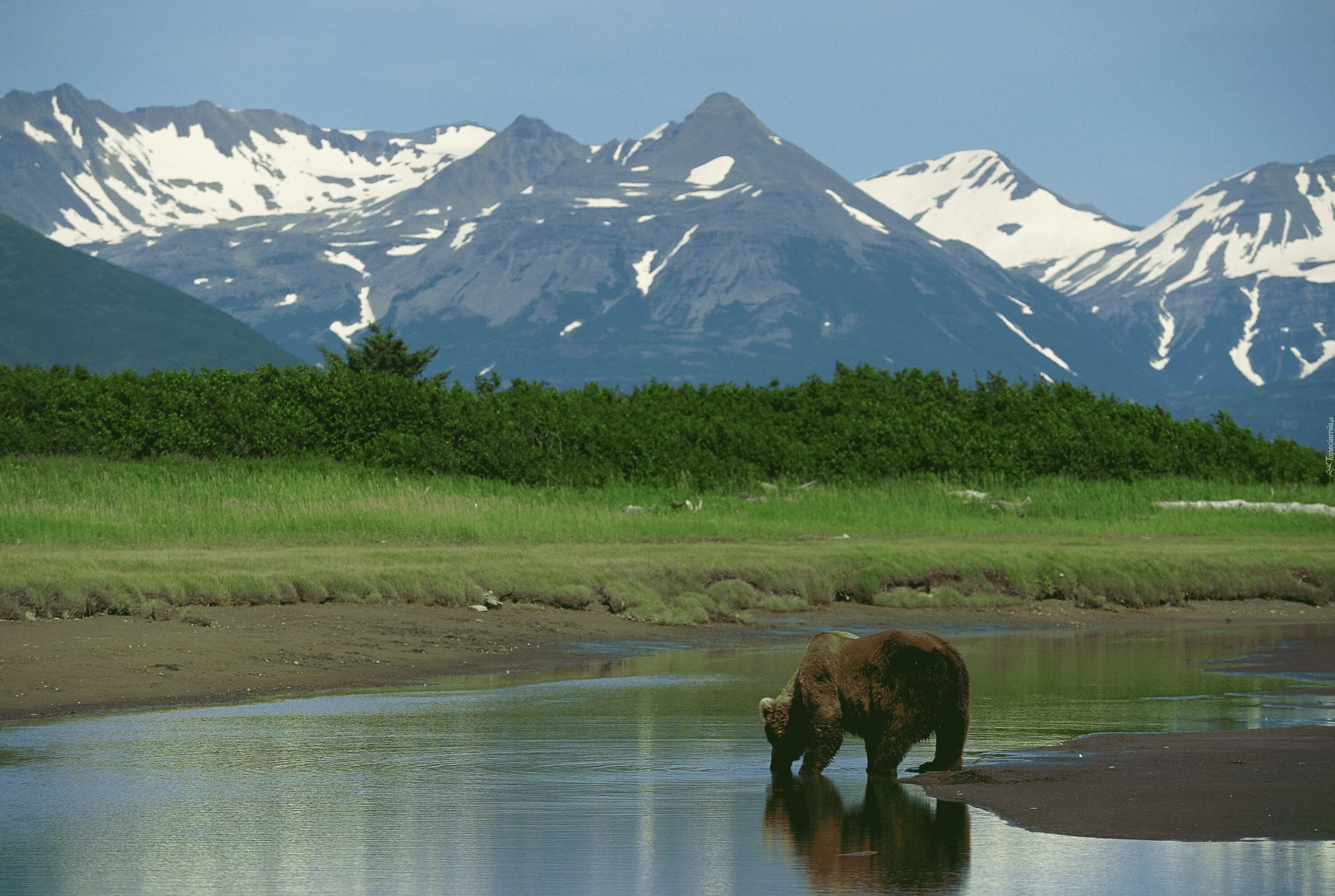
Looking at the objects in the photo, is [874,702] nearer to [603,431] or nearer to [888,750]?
[888,750]

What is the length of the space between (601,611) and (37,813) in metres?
16.8

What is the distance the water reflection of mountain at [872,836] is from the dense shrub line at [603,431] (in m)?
38.1

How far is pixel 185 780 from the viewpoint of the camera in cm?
1430

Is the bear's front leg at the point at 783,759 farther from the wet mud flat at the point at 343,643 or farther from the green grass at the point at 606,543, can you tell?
the green grass at the point at 606,543

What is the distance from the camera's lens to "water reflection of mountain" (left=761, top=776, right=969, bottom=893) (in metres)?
11.0

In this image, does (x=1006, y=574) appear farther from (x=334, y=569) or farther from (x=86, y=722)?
(x=86, y=722)

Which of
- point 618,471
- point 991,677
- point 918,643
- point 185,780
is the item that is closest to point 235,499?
point 618,471

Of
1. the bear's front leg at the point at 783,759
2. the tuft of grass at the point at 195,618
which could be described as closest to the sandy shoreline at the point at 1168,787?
the bear's front leg at the point at 783,759

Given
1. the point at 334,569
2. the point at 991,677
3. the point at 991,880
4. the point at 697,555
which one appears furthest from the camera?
the point at 697,555

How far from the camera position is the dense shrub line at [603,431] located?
51.2m

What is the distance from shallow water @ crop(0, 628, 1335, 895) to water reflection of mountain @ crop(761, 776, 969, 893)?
1.2 inches

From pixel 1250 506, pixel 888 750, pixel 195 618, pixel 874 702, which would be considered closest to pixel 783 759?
pixel 888 750

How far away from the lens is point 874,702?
45.6 feet

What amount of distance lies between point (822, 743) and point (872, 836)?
2147mm
